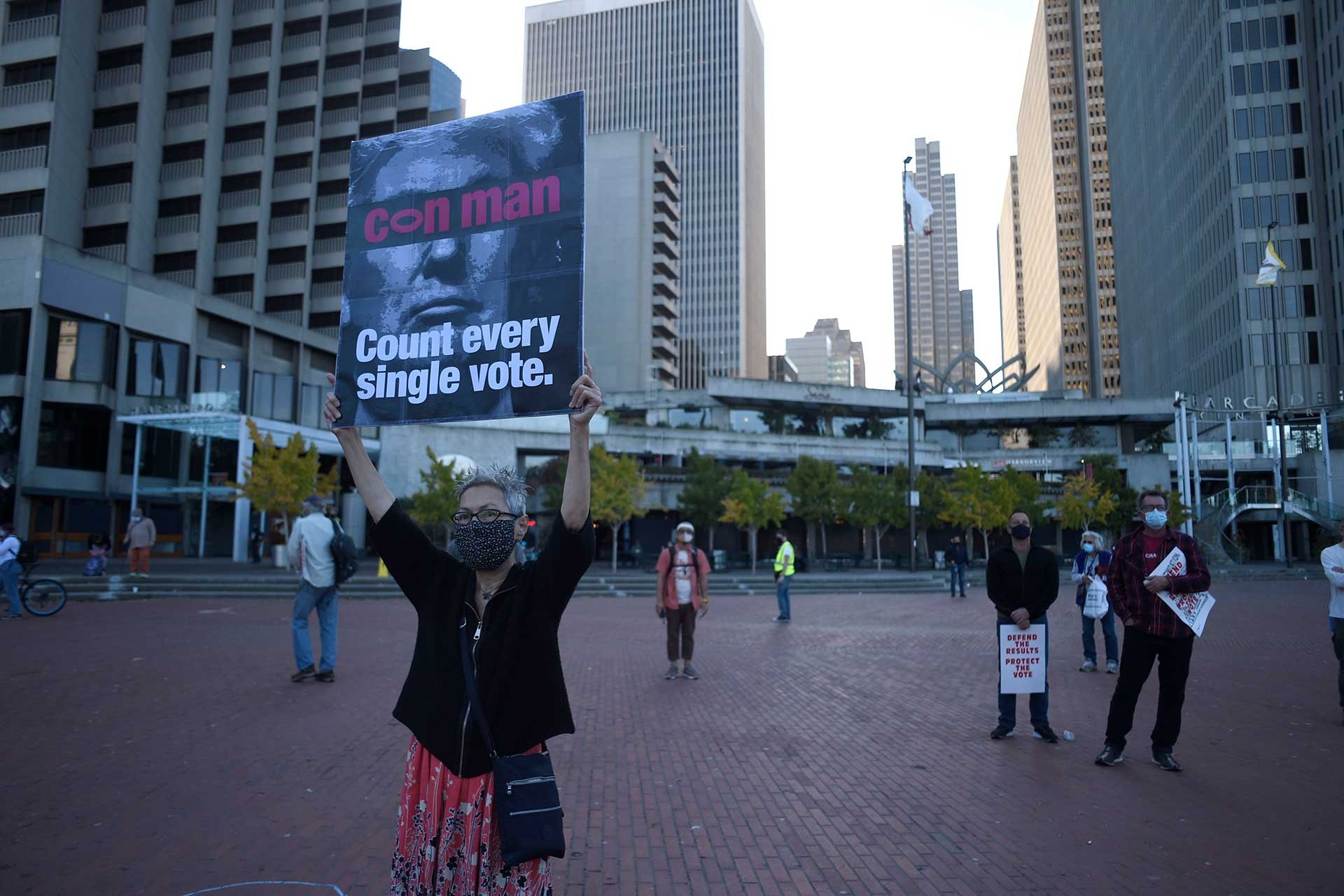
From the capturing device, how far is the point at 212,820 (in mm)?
4969

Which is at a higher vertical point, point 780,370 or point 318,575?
point 780,370

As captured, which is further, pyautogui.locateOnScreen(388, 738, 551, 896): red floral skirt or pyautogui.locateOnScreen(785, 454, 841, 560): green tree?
pyautogui.locateOnScreen(785, 454, 841, 560): green tree

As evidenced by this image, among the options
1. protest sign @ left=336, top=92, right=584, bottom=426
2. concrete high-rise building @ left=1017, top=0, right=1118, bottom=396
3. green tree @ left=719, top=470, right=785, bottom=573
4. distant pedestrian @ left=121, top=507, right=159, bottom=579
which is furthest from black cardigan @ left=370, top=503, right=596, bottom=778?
concrete high-rise building @ left=1017, top=0, right=1118, bottom=396

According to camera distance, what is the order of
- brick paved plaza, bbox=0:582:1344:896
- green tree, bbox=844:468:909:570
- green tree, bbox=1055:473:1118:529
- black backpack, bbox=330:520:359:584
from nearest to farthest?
1. brick paved plaza, bbox=0:582:1344:896
2. black backpack, bbox=330:520:359:584
3. green tree, bbox=844:468:909:570
4. green tree, bbox=1055:473:1118:529

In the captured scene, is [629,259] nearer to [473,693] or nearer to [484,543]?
[484,543]

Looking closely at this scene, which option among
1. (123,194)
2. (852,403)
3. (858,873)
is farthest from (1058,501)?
(123,194)

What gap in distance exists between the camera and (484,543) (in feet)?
9.16

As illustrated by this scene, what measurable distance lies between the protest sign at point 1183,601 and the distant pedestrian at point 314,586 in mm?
7685

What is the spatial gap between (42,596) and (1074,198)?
12413 centimetres

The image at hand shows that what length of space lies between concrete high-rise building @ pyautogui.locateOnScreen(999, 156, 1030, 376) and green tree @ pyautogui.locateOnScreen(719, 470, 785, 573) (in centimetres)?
13508

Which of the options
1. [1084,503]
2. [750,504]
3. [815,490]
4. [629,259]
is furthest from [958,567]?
[629,259]

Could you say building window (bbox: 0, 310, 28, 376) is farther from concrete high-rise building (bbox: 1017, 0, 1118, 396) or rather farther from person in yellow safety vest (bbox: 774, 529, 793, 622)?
concrete high-rise building (bbox: 1017, 0, 1118, 396)

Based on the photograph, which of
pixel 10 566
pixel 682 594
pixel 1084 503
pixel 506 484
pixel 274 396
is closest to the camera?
pixel 506 484

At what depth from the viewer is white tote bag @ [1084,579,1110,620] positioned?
33.9 ft
